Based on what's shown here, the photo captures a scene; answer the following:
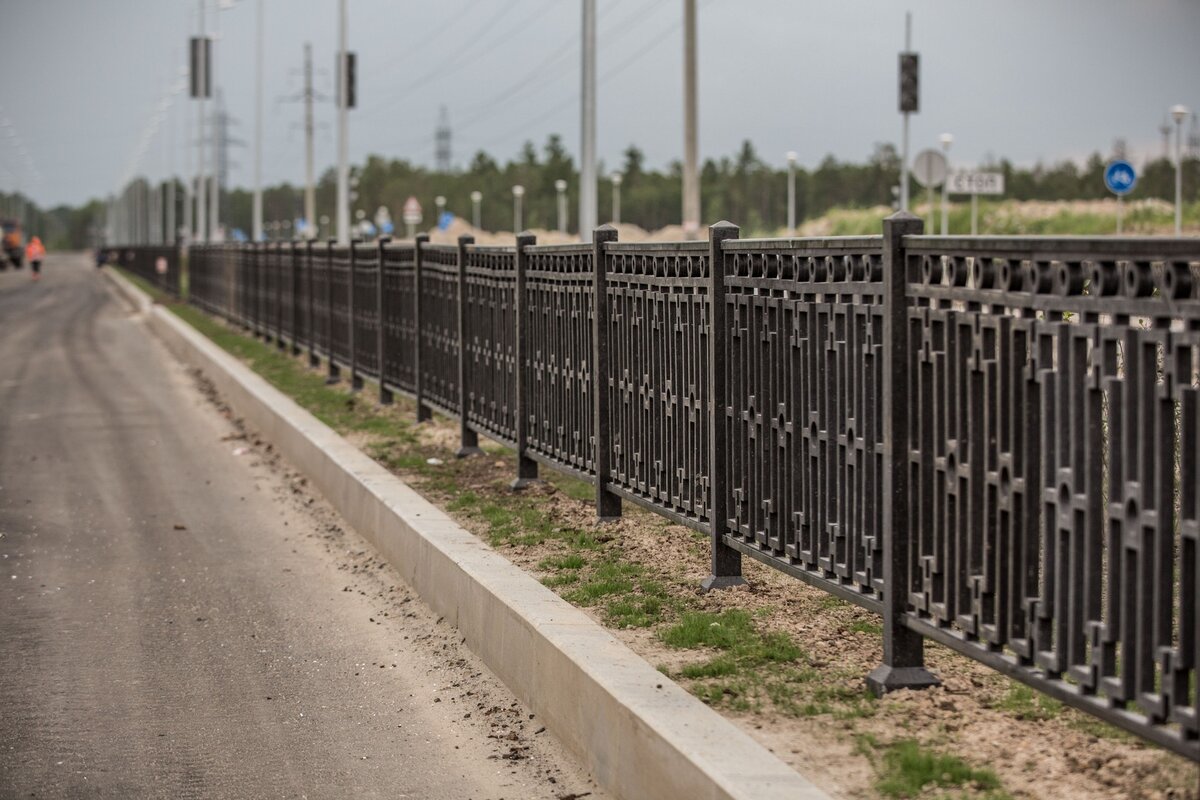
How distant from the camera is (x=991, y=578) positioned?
4980 mm

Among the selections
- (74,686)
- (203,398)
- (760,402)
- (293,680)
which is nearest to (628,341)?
(760,402)

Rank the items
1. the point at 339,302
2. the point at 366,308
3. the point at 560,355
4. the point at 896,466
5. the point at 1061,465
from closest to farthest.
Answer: the point at 1061,465 → the point at 896,466 → the point at 560,355 → the point at 366,308 → the point at 339,302

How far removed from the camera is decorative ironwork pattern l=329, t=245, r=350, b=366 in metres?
18.6

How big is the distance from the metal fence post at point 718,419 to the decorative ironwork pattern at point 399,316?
24.0 ft

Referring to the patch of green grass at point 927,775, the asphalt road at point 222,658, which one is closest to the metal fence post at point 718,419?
the asphalt road at point 222,658

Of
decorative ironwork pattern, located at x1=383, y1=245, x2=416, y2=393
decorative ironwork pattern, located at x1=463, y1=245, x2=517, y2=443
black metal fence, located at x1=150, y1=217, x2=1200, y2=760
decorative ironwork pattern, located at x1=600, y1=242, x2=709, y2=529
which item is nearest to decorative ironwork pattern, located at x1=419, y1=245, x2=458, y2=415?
decorative ironwork pattern, located at x1=383, y1=245, x2=416, y2=393

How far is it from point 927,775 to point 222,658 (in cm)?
389

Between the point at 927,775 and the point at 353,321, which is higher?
the point at 353,321

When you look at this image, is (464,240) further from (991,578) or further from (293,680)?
(991,578)

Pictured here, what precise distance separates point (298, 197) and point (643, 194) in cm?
4274

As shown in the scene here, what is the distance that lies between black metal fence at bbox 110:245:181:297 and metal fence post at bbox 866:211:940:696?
47584 mm

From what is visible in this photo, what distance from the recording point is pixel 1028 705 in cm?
538

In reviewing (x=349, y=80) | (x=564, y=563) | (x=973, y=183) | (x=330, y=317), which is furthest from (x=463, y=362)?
(x=349, y=80)

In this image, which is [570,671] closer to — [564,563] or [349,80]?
[564,563]
